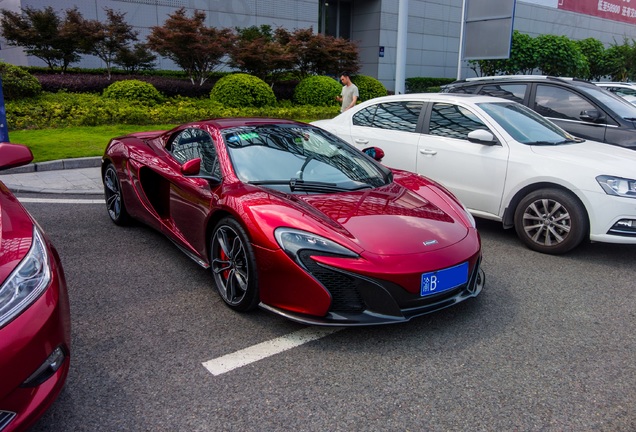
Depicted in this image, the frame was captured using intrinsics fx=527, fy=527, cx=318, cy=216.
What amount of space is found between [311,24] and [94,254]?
19915 mm

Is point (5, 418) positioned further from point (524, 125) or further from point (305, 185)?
point (524, 125)

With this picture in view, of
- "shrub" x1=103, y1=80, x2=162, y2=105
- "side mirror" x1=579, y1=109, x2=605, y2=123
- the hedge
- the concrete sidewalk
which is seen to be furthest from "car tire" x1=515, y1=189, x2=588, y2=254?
"shrub" x1=103, y1=80, x2=162, y2=105

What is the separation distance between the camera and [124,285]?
4.15 meters

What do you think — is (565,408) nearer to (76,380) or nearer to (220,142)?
(76,380)

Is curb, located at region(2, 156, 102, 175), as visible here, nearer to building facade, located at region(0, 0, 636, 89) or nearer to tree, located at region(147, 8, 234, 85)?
tree, located at region(147, 8, 234, 85)

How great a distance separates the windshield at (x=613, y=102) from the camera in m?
7.47

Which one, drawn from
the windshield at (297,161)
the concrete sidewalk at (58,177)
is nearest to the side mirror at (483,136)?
the windshield at (297,161)

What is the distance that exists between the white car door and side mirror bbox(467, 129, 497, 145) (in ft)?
0.25

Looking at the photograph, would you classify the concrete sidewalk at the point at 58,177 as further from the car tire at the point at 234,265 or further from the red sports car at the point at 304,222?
the car tire at the point at 234,265

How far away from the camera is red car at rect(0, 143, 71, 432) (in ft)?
6.49

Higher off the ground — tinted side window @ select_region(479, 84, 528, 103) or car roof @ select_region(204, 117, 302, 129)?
tinted side window @ select_region(479, 84, 528, 103)

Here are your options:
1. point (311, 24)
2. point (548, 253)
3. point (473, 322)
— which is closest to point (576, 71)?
point (311, 24)

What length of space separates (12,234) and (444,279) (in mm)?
2390

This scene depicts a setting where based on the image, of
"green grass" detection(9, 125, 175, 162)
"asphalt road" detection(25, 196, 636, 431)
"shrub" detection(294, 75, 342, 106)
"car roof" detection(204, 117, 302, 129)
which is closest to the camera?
"asphalt road" detection(25, 196, 636, 431)
